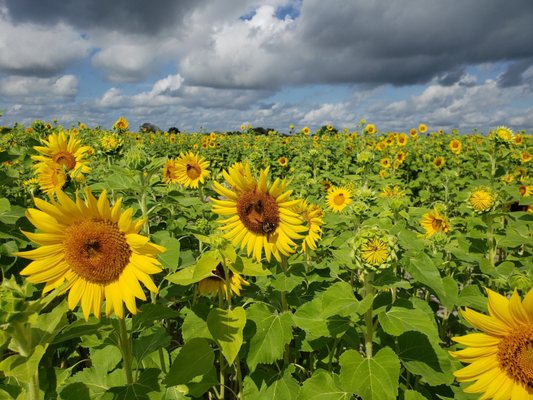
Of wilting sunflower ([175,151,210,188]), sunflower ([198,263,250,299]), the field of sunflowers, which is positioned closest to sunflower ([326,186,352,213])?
the field of sunflowers

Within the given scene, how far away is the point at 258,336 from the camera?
2.20m

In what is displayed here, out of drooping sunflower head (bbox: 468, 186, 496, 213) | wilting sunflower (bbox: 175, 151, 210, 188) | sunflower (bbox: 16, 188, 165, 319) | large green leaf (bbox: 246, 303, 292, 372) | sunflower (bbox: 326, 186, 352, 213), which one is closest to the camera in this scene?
sunflower (bbox: 16, 188, 165, 319)

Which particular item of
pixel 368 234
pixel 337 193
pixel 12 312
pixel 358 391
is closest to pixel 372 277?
pixel 368 234

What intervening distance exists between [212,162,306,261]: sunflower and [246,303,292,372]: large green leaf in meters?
0.36

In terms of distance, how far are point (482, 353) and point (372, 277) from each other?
0.59 meters

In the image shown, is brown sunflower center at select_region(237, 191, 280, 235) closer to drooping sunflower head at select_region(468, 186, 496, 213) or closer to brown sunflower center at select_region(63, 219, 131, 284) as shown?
brown sunflower center at select_region(63, 219, 131, 284)

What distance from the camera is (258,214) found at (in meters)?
2.60

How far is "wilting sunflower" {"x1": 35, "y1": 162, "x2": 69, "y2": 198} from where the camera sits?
3.45 metres

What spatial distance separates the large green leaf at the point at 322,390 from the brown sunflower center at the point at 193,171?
307 cm

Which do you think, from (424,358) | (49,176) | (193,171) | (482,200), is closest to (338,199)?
(193,171)

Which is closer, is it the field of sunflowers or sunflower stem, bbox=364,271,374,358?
the field of sunflowers

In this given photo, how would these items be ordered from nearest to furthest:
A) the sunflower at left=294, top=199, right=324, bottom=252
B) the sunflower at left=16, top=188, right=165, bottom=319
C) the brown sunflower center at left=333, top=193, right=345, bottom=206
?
the sunflower at left=16, top=188, right=165, bottom=319 → the sunflower at left=294, top=199, right=324, bottom=252 → the brown sunflower center at left=333, top=193, right=345, bottom=206

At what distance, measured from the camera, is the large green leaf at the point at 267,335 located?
2.12 meters

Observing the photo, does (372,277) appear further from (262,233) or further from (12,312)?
(12,312)
